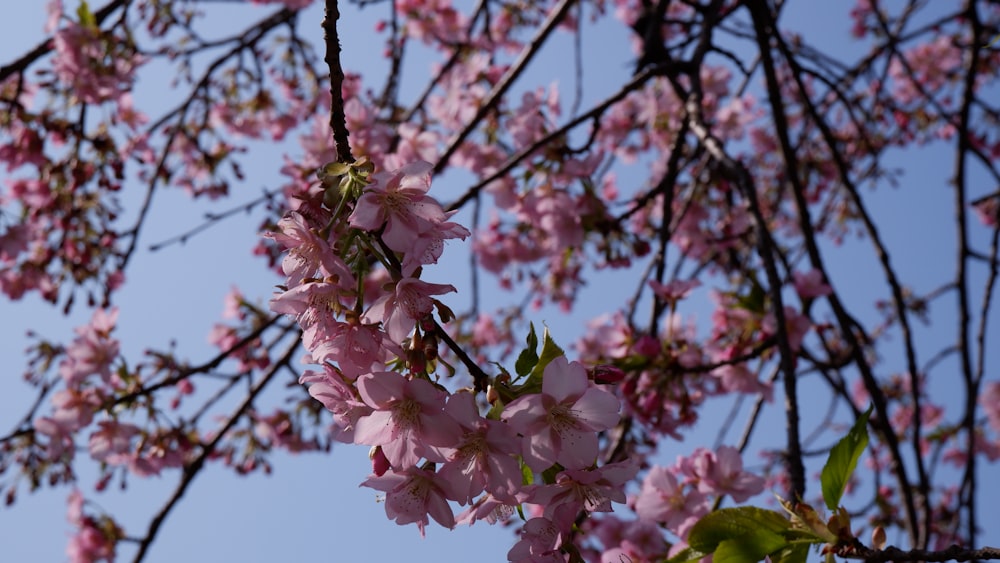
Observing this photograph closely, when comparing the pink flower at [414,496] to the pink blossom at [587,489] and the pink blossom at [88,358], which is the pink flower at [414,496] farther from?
the pink blossom at [88,358]

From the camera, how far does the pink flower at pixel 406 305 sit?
1014 mm

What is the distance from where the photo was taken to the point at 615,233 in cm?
294

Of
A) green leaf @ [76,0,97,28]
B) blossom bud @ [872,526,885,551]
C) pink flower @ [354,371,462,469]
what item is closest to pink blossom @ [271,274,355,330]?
pink flower @ [354,371,462,469]

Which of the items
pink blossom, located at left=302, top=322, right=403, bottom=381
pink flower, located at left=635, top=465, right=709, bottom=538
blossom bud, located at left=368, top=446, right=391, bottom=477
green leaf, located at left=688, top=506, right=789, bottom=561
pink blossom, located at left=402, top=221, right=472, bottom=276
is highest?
pink flower, located at left=635, top=465, right=709, bottom=538

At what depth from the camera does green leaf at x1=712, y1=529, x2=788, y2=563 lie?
1.13 metres

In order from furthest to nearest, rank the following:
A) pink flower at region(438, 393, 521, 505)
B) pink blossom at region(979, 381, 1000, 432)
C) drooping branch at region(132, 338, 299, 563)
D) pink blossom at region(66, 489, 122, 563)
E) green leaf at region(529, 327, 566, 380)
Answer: pink blossom at region(979, 381, 1000, 432) → pink blossom at region(66, 489, 122, 563) → drooping branch at region(132, 338, 299, 563) → green leaf at region(529, 327, 566, 380) → pink flower at region(438, 393, 521, 505)

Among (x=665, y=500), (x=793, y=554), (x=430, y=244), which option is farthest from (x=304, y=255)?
(x=665, y=500)

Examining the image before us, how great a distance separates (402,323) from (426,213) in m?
0.16

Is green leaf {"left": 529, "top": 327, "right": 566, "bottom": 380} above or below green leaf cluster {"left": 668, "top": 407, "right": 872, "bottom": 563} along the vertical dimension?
above

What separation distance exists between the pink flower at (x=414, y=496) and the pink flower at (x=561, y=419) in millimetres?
162

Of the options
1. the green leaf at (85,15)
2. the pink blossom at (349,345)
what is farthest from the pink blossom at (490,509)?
the green leaf at (85,15)

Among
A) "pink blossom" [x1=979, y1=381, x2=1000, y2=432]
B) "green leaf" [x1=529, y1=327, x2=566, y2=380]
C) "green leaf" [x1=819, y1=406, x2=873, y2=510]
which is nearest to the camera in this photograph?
"green leaf" [x1=529, y1=327, x2=566, y2=380]

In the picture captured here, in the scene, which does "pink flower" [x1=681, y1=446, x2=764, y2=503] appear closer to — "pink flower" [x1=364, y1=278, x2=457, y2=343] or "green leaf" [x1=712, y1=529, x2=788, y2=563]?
"green leaf" [x1=712, y1=529, x2=788, y2=563]

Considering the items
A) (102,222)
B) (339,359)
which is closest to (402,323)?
(339,359)
